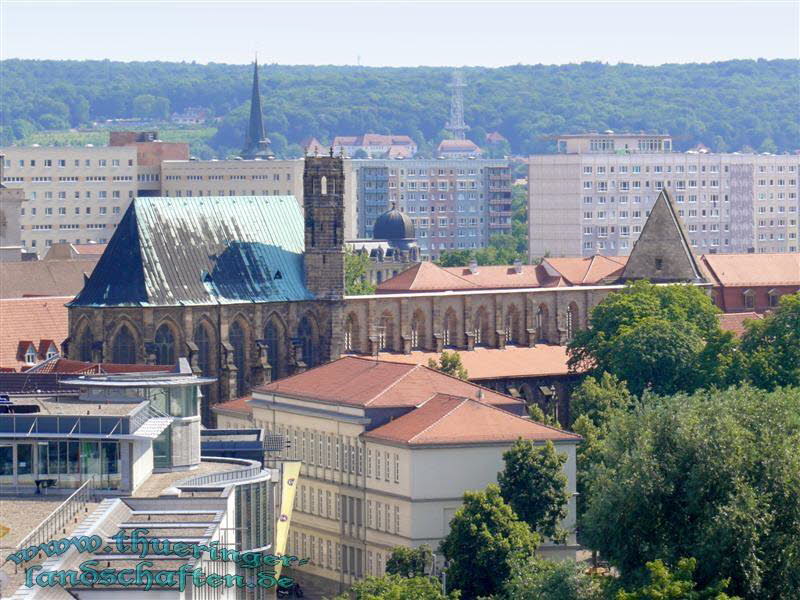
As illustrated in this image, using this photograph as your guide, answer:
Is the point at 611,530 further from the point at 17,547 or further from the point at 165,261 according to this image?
the point at 165,261

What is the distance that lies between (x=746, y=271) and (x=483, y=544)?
91.0 m

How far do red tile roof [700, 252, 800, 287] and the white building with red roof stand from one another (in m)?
58.9

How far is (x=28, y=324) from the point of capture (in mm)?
170750

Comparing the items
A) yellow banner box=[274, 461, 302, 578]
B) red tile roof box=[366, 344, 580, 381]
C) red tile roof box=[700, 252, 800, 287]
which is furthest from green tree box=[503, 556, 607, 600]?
red tile roof box=[700, 252, 800, 287]

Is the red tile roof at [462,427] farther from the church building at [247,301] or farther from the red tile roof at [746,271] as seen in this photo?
the red tile roof at [746,271]

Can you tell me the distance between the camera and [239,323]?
519ft

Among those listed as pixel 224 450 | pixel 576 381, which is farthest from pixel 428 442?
pixel 576 381

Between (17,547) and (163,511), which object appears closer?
(17,547)

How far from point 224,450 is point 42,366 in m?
35.7

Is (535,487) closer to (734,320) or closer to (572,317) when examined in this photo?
(734,320)

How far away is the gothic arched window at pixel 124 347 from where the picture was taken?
504 ft

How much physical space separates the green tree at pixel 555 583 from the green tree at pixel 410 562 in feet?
28.3

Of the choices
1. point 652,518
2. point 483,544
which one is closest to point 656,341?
point 483,544

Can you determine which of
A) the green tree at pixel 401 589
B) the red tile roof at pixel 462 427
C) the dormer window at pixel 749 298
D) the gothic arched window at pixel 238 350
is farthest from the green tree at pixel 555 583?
the dormer window at pixel 749 298
